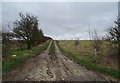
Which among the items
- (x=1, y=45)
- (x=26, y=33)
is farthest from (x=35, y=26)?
(x=1, y=45)

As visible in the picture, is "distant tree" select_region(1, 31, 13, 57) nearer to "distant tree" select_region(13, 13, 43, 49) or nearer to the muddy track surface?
the muddy track surface

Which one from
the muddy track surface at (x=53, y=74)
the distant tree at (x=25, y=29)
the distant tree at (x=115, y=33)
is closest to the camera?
the muddy track surface at (x=53, y=74)

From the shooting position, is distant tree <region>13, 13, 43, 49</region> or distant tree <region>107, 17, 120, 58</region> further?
distant tree <region>13, 13, 43, 49</region>

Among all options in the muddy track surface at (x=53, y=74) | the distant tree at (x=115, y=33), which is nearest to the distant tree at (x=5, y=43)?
the muddy track surface at (x=53, y=74)

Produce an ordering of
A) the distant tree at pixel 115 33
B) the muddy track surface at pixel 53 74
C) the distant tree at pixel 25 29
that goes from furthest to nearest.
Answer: the distant tree at pixel 25 29
the distant tree at pixel 115 33
the muddy track surface at pixel 53 74

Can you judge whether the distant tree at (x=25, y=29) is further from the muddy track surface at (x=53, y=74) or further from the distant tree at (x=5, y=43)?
the muddy track surface at (x=53, y=74)

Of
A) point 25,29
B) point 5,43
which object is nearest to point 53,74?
point 5,43

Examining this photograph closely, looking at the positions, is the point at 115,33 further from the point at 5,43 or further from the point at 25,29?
the point at 25,29

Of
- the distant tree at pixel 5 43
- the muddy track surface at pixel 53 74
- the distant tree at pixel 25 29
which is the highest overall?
the distant tree at pixel 25 29

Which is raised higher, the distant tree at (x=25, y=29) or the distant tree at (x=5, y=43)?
the distant tree at (x=25, y=29)

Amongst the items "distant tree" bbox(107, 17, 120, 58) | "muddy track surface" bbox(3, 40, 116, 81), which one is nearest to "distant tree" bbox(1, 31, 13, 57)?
"muddy track surface" bbox(3, 40, 116, 81)

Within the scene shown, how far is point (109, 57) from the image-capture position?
11.8m

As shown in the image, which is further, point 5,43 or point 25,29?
point 25,29

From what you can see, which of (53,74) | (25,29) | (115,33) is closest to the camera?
(53,74)
